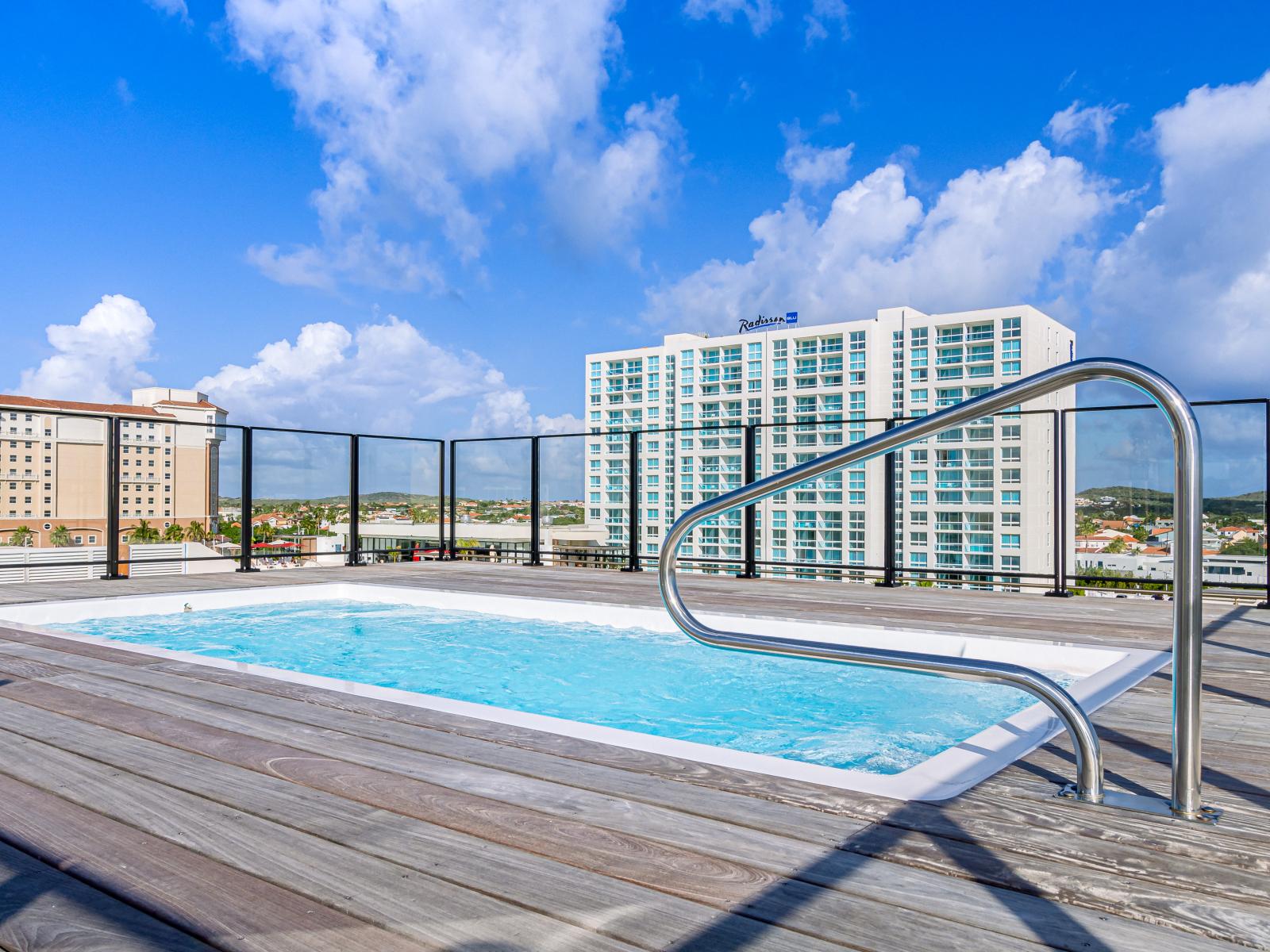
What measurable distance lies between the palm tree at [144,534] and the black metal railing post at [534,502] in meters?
3.19

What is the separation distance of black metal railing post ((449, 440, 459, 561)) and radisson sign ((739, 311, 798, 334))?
227 feet

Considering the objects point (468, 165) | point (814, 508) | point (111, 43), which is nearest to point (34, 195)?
point (111, 43)

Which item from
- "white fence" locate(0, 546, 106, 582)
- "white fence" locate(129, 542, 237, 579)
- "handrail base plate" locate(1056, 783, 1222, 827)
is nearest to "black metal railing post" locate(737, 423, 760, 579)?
"white fence" locate(129, 542, 237, 579)

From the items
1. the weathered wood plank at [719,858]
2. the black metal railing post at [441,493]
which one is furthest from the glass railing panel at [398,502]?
the weathered wood plank at [719,858]

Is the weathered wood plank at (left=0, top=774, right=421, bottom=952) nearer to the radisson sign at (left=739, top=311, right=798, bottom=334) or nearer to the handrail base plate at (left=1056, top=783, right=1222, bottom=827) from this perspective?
the handrail base plate at (left=1056, top=783, right=1222, bottom=827)

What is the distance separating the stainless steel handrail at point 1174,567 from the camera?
147 cm

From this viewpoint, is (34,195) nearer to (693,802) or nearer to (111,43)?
(111,43)

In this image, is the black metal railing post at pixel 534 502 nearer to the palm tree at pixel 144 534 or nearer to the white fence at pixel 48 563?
the palm tree at pixel 144 534

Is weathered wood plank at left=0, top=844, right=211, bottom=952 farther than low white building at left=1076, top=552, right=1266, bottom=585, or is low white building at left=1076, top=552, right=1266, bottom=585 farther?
low white building at left=1076, top=552, right=1266, bottom=585

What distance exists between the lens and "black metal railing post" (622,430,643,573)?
748cm

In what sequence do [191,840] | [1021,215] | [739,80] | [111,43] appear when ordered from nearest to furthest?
[191,840], [111,43], [739,80], [1021,215]

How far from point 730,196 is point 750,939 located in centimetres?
3185

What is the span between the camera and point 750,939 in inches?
43.7

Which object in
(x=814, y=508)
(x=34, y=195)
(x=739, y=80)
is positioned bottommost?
(x=814, y=508)
